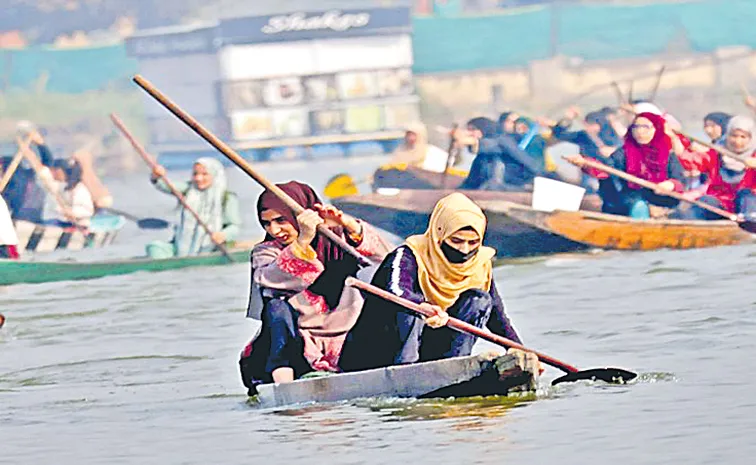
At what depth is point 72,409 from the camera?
39.7 feet

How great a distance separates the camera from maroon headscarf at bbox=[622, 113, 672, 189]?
17.9m

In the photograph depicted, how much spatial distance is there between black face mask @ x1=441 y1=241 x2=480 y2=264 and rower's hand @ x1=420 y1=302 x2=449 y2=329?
0.23m

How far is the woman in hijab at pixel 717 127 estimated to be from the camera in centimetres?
1898

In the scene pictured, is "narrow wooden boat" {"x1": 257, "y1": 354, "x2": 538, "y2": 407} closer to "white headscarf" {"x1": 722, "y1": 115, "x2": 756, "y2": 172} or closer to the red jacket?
"white headscarf" {"x1": 722, "y1": 115, "x2": 756, "y2": 172}

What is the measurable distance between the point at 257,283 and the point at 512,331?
42.5 inches

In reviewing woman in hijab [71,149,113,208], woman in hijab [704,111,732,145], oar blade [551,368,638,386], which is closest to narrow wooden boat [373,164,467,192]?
woman in hijab [71,149,113,208]

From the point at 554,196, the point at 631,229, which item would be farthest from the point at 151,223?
the point at 631,229

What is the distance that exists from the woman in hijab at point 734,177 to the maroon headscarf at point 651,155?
45 cm

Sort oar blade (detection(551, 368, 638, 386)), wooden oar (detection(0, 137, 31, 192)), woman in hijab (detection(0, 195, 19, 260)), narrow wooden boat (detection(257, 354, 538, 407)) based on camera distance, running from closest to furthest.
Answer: narrow wooden boat (detection(257, 354, 538, 407))
oar blade (detection(551, 368, 638, 386))
woman in hijab (detection(0, 195, 19, 260))
wooden oar (detection(0, 137, 31, 192))

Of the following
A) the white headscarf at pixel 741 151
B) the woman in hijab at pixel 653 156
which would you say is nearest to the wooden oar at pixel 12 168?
the woman in hijab at pixel 653 156

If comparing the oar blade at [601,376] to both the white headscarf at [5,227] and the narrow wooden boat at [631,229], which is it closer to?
the white headscarf at [5,227]

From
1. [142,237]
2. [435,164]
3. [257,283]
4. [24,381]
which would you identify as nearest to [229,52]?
[142,237]

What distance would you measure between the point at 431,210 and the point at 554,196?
3.16 feet

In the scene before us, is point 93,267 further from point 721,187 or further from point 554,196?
point 721,187
